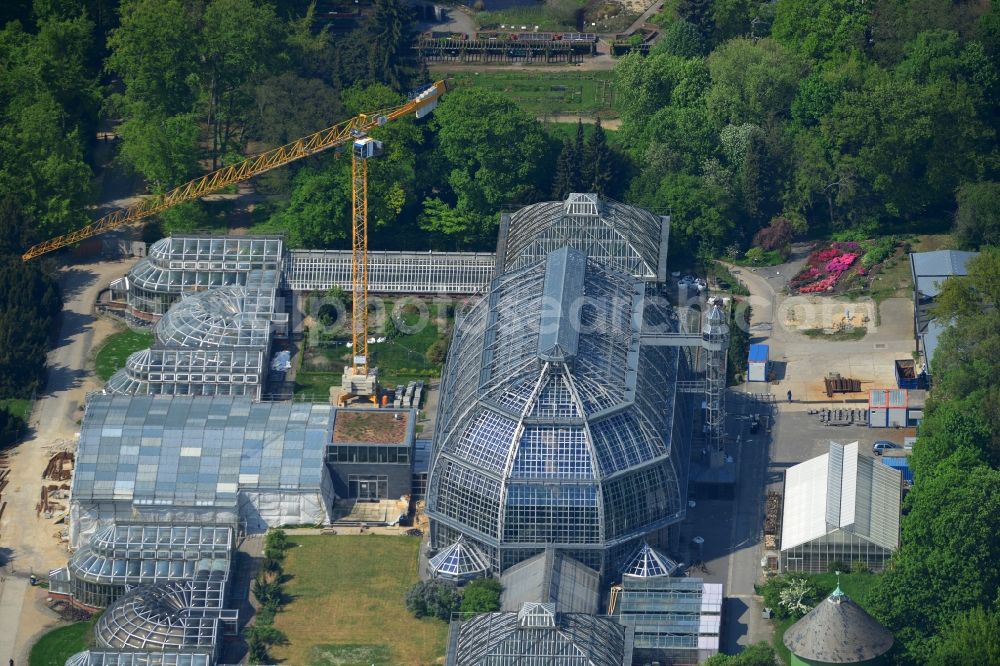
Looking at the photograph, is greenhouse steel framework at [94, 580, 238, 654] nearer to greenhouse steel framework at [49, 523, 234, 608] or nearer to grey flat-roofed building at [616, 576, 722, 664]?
greenhouse steel framework at [49, 523, 234, 608]

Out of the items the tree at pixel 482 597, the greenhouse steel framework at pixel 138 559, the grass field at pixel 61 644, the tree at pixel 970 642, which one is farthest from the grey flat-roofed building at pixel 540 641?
the grass field at pixel 61 644

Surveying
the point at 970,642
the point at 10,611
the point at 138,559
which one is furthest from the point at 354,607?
the point at 970,642

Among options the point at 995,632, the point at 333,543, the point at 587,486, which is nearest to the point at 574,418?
the point at 587,486

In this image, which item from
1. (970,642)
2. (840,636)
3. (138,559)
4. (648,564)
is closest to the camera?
(840,636)

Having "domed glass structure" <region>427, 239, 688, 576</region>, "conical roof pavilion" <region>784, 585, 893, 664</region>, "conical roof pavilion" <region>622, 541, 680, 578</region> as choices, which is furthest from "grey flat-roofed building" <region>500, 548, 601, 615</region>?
"conical roof pavilion" <region>784, 585, 893, 664</region>

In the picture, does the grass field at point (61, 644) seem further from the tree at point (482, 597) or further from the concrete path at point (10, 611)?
the tree at point (482, 597)

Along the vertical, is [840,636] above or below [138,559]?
below

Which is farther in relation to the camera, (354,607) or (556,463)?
(354,607)

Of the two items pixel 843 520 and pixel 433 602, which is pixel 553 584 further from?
pixel 843 520

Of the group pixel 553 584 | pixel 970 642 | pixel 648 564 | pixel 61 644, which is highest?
pixel 648 564

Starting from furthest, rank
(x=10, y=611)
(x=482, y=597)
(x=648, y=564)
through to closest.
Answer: (x=10, y=611), (x=648, y=564), (x=482, y=597)
